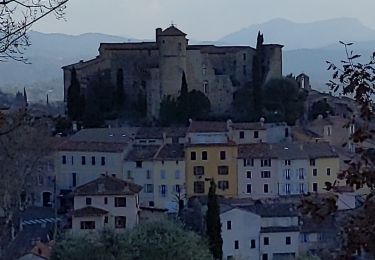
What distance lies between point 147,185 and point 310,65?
1796 inches

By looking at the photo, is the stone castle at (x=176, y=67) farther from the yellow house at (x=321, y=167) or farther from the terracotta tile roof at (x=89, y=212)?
the terracotta tile roof at (x=89, y=212)

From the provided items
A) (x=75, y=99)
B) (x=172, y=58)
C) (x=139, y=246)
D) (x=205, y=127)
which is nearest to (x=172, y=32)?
(x=172, y=58)

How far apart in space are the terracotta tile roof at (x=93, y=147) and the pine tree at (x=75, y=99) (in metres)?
4.04

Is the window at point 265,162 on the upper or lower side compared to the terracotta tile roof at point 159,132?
lower

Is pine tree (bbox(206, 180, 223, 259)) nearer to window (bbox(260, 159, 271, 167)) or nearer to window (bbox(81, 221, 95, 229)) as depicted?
window (bbox(81, 221, 95, 229))

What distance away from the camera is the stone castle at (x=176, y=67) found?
115ft

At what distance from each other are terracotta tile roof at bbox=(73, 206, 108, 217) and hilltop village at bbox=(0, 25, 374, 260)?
0.18ft

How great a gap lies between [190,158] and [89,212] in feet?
19.5

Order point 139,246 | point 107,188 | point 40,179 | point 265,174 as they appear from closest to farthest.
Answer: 1. point 139,246
2. point 107,188
3. point 265,174
4. point 40,179

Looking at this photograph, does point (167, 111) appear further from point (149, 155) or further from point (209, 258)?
point (209, 258)

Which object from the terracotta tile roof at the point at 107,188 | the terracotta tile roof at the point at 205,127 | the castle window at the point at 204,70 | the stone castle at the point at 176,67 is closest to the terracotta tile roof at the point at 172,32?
the stone castle at the point at 176,67

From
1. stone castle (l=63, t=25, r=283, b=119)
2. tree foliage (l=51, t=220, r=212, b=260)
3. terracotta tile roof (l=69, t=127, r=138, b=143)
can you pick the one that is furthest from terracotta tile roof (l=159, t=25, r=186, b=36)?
tree foliage (l=51, t=220, r=212, b=260)

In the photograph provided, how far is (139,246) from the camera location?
46.1 ft

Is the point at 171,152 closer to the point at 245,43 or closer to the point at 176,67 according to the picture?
the point at 176,67
